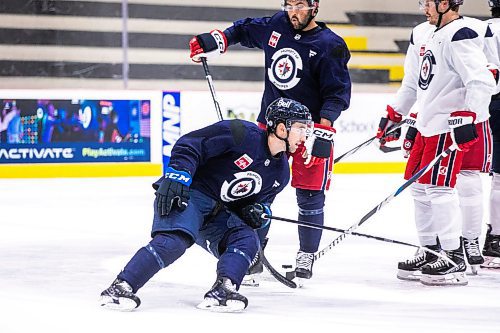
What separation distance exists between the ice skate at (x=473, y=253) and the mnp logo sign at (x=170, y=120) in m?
3.93

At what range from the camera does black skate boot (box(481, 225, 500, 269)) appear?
13.4 feet

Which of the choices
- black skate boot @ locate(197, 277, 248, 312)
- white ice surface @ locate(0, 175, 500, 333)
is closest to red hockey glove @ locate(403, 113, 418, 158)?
white ice surface @ locate(0, 175, 500, 333)

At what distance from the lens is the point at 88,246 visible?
4422 mm

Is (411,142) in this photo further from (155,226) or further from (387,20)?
(387,20)

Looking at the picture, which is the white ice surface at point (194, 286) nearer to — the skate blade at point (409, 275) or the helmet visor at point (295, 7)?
the skate blade at point (409, 275)

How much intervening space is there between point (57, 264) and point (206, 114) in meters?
3.99

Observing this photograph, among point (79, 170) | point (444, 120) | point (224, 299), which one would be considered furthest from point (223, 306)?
point (79, 170)

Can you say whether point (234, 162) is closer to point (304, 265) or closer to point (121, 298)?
point (121, 298)

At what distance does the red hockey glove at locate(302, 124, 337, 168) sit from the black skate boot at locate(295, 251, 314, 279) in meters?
0.33

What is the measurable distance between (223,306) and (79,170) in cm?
475

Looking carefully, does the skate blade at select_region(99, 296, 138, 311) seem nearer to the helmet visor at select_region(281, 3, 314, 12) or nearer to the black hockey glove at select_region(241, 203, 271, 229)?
the black hockey glove at select_region(241, 203, 271, 229)

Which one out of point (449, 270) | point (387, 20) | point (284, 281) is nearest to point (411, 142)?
point (449, 270)

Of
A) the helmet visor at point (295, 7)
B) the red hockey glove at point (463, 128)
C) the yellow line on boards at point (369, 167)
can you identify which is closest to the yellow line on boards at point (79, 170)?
the yellow line on boards at point (369, 167)

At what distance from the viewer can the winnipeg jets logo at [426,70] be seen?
3668mm
